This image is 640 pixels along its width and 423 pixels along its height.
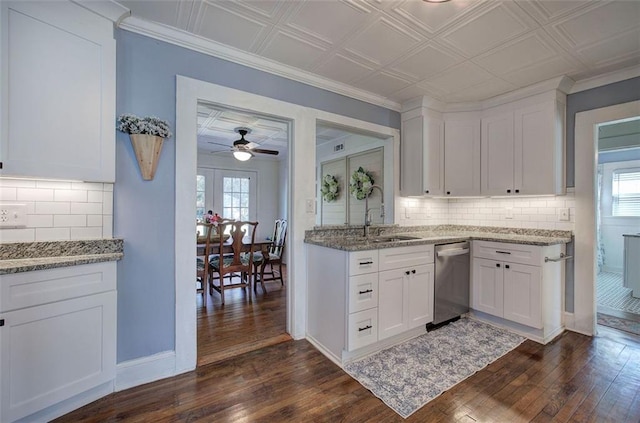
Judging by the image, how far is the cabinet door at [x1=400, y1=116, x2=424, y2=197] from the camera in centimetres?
315

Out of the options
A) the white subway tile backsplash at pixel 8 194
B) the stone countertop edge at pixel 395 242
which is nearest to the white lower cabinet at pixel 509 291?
the stone countertop edge at pixel 395 242

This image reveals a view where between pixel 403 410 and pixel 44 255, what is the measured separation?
7.49 feet

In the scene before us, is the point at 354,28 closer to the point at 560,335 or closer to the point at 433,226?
the point at 433,226

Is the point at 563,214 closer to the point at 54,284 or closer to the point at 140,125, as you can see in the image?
the point at 140,125

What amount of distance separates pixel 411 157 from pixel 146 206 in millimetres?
2669

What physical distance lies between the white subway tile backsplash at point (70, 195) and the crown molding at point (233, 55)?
112 cm

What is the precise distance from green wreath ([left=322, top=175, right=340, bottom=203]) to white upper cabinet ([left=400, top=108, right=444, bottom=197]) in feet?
6.64

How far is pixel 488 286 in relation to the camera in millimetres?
2846

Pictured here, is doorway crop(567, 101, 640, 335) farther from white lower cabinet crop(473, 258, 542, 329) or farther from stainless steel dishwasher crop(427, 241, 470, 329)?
stainless steel dishwasher crop(427, 241, 470, 329)

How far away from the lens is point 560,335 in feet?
8.68

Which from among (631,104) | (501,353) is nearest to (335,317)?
(501,353)

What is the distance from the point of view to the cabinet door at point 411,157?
315 cm

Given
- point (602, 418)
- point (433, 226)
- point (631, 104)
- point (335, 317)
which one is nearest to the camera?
point (602, 418)

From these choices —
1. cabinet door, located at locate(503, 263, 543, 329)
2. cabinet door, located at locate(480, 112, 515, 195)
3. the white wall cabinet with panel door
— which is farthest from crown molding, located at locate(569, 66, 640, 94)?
cabinet door, located at locate(503, 263, 543, 329)
